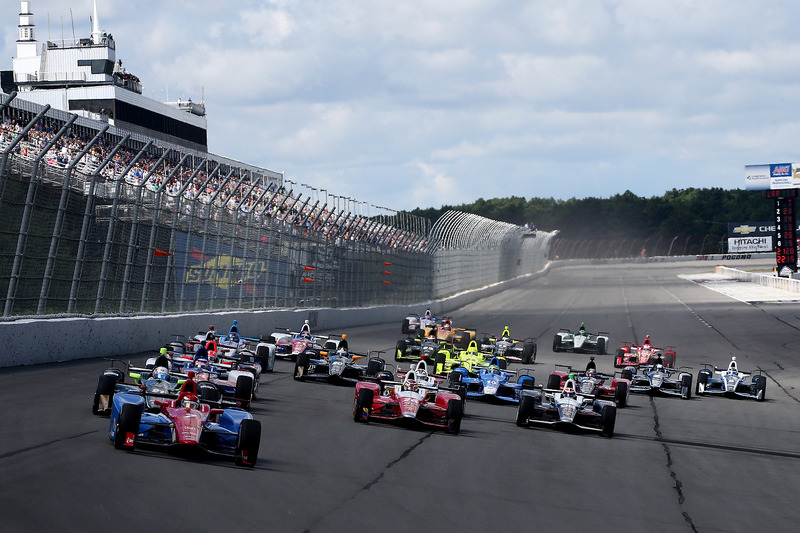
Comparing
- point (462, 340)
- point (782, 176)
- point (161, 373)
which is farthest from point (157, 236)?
point (782, 176)

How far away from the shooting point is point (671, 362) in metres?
24.1

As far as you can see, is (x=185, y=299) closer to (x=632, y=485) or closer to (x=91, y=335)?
(x=91, y=335)

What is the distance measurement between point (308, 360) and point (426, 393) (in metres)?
4.63

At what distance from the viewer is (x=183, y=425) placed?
424 inches

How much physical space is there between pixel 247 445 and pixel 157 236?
1420 cm

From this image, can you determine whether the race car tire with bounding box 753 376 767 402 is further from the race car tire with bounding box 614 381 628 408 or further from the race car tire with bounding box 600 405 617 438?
the race car tire with bounding box 600 405 617 438

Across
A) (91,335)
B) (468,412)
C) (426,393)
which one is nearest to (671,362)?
(468,412)

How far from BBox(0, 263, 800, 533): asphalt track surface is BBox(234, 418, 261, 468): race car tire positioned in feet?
0.71

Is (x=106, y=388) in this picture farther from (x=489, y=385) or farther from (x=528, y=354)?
(x=528, y=354)

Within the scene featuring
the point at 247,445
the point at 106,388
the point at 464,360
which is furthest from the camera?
the point at 464,360

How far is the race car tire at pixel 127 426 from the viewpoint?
10.5 meters

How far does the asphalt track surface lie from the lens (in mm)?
8453

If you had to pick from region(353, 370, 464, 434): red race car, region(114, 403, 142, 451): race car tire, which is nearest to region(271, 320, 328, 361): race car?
region(353, 370, 464, 434): red race car

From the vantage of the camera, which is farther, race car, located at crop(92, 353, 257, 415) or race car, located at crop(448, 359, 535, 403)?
race car, located at crop(448, 359, 535, 403)
